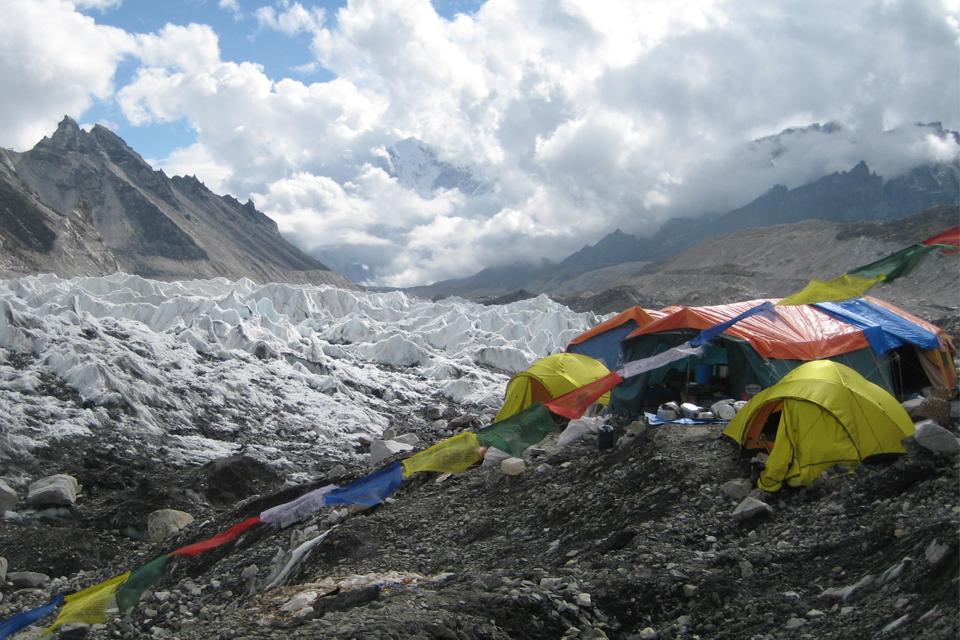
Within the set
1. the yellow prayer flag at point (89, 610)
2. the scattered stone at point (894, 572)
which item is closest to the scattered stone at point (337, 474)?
the yellow prayer flag at point (89, 610)

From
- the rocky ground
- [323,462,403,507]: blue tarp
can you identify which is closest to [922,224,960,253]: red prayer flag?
the rocky ground

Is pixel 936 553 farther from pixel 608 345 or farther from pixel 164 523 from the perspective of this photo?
pixel 164 523

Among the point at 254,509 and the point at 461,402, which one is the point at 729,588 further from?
the point at 461,402

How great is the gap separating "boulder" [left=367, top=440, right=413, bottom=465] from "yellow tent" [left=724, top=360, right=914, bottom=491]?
29.5 feet

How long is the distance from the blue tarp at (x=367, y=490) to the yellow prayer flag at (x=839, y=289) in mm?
5383

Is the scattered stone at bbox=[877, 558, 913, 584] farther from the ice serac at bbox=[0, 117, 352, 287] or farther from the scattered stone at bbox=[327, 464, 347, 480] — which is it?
the ice serac at bbox=[0, 117, 352, 287]

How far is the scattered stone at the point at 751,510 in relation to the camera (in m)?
6.95

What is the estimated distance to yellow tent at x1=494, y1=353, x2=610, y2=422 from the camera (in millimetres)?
13609

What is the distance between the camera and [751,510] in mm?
6965

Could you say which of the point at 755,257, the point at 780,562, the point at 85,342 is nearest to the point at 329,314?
the point at 85,342

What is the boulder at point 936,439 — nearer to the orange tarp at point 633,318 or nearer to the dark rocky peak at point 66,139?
the orange tarp at point 633,318

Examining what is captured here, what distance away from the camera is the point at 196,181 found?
194 meters

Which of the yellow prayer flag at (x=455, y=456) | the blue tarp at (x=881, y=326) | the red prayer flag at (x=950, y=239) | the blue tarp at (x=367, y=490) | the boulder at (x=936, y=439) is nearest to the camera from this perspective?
the boulder at (x=936, y=439)

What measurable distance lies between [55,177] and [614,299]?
408 feet
